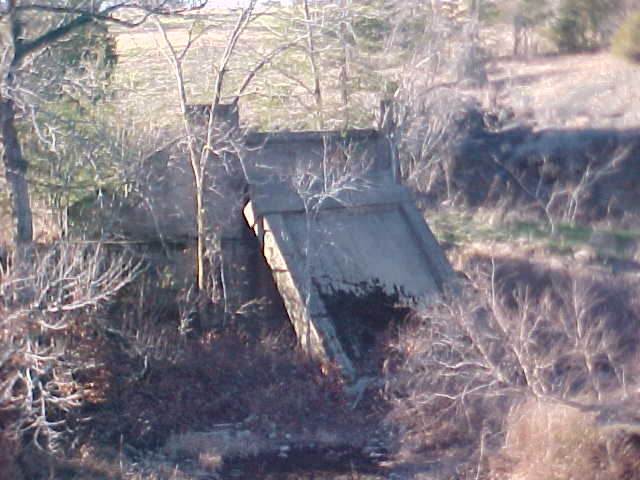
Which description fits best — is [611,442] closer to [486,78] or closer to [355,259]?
[355,259]

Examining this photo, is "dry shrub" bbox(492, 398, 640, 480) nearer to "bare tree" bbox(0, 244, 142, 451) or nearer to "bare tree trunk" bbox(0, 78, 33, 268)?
"bare tree" bbox(0, 244, 142, 451)

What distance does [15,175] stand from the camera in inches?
419

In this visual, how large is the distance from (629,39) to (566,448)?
22.7 feet

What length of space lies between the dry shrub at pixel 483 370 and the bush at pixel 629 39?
3932mm

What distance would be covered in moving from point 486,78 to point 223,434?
53.8 ft

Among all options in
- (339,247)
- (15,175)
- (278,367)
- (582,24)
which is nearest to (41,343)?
(15,175)

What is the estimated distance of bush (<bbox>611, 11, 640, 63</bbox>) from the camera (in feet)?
→ 41.4

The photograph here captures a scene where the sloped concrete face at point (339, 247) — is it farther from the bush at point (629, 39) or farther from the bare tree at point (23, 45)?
the bush at point (629, 39)

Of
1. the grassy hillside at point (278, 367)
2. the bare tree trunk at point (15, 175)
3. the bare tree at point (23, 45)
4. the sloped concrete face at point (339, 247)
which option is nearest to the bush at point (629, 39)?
the grassy hillside at point (278, 367)

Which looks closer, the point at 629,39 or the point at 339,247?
the point at 339,247

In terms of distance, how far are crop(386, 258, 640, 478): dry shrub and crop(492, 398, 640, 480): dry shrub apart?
13 cm

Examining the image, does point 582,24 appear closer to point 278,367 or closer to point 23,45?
point 278,367

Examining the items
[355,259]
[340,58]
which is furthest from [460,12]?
[355,259]

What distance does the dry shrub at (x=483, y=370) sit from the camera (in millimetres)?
8727
